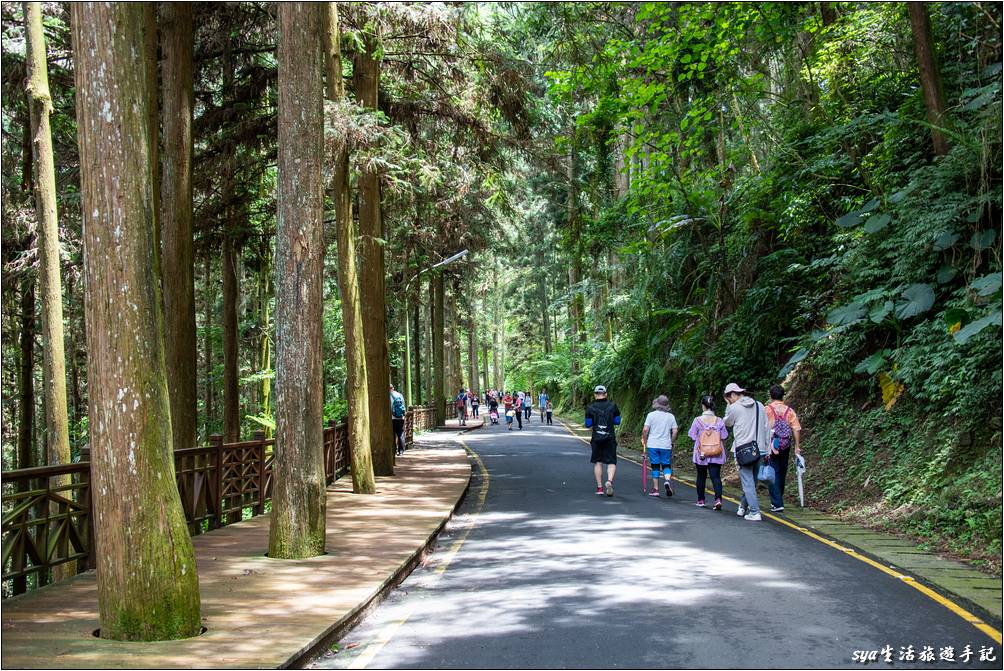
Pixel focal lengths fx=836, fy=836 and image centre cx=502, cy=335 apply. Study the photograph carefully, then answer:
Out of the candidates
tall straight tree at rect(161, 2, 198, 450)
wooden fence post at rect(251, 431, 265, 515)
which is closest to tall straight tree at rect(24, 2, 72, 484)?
tall straight tree at rect(161, 2, 198, 450)

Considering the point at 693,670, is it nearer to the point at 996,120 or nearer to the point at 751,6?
the point at 996,120

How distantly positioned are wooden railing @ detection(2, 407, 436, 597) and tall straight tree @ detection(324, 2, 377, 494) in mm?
1591

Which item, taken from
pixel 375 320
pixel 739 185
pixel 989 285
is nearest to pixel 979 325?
pixel 989 285

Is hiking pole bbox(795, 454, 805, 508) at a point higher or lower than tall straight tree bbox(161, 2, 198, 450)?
lower

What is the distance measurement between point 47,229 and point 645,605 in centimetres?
1127

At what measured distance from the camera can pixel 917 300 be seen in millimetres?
13133

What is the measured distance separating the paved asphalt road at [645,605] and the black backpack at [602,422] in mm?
2593

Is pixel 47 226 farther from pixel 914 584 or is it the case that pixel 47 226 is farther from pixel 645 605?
pixel 914 584

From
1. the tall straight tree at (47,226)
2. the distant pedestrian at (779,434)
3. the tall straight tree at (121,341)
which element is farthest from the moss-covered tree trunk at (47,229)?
the distant pedestrian at (779,434)

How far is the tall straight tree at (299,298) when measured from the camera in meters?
9.60

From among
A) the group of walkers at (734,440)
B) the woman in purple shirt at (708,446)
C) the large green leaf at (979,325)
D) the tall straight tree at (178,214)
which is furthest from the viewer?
the tall straight tree at (178,214)

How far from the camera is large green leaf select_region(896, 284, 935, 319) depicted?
42.8ft

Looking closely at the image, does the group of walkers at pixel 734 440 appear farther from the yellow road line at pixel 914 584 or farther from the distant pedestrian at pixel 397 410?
the distant pedestrian at pixel 397 410

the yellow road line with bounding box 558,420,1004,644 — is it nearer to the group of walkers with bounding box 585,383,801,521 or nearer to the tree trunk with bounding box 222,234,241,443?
the group of walkers with bounding box 585,383,801,521
